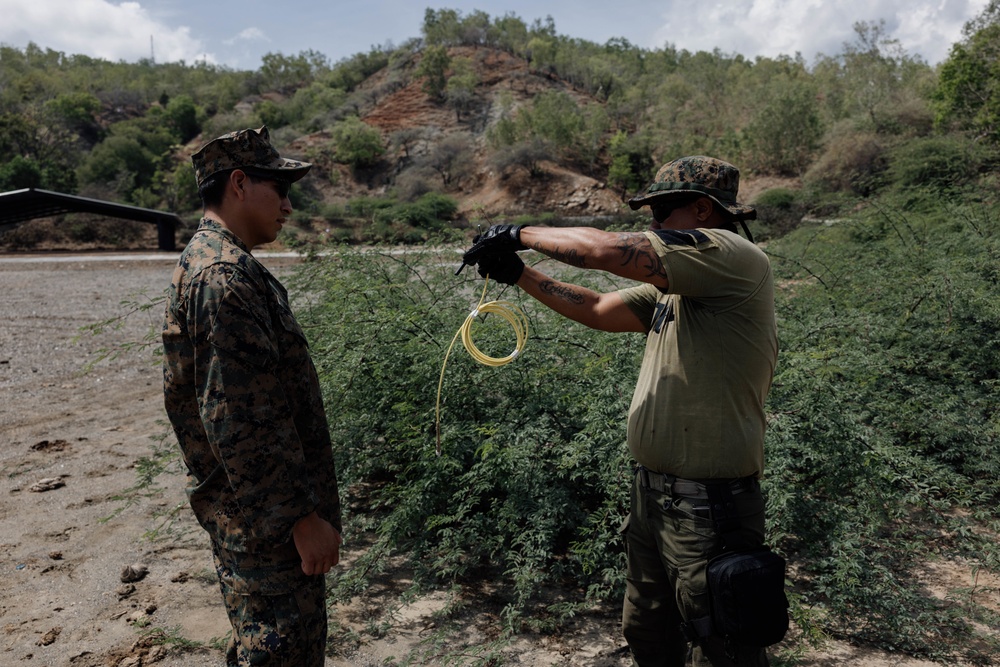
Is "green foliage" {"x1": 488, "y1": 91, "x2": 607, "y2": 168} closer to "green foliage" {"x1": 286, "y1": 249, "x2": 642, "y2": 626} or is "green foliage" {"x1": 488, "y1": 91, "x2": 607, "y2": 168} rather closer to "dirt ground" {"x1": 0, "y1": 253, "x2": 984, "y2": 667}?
"dirt ground" {"x1": 0, "y1": 253, "x2": 984, "y2": 667}

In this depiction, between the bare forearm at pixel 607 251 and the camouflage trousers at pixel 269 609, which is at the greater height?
the bare forearm at pixel 607 251

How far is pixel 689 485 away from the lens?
2121mm

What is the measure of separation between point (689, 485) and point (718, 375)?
35cm

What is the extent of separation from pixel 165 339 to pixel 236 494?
49cm

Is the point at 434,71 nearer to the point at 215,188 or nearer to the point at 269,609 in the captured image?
the point at 215,188

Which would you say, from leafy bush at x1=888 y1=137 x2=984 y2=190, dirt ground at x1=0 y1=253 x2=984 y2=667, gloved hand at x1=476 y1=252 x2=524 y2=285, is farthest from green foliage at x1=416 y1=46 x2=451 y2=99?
gloved hand at x1=476 y1=252 x2=524 y2=285

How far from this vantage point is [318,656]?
197cm

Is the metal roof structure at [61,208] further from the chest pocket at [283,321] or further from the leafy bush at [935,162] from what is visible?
the chest pocket at [283,321]

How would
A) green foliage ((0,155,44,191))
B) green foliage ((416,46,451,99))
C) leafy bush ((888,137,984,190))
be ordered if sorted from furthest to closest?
green foliage ((416,46,451,99)) < green foliage ((0,155,44,191)) < leafy bush ((888,137,984,190))

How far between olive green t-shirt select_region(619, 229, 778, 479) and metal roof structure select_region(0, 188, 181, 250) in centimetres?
2240

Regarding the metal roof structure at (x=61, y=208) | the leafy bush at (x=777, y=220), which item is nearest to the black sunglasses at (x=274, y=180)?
the leafy bush at (x=777, y=220)

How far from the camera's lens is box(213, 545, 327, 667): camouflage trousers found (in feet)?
6.02

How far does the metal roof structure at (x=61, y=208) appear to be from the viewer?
2005cm

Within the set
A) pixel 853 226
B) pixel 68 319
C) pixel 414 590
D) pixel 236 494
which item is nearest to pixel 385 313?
pixel 414 590
